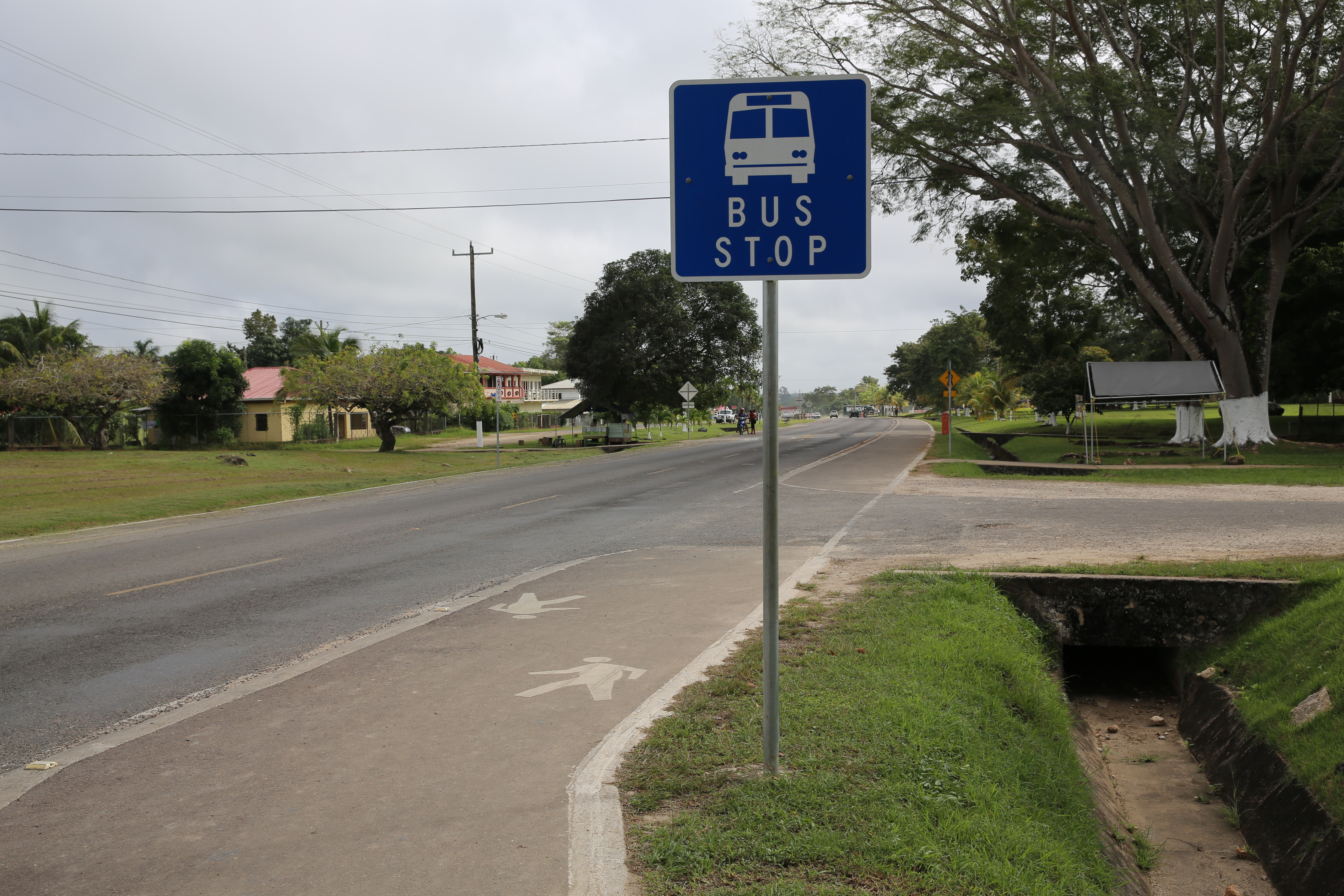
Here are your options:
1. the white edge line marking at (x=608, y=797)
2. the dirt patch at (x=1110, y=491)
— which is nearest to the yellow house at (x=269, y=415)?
the dirt patch at (x=1110, y=491)

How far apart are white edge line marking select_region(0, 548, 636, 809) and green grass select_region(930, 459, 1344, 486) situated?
15.5 metres

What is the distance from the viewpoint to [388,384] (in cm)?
3744

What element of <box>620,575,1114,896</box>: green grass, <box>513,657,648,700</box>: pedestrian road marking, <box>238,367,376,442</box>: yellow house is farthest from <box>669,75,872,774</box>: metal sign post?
<box>238,367,376,442</box>: yellow house

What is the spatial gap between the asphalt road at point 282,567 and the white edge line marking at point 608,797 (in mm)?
2946

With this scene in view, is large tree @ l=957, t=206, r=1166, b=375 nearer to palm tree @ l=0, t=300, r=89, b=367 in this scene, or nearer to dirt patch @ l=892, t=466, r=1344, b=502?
dirt patch @ l=892, t=466, r=1344, b=502

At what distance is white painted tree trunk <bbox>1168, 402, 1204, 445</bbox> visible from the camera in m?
29.3

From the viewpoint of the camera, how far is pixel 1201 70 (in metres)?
24.2

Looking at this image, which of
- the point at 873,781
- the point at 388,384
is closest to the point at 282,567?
the point at 873,781

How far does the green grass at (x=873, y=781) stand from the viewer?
3422 mm

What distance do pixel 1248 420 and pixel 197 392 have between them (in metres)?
41.3

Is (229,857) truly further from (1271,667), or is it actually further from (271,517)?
(271,517)

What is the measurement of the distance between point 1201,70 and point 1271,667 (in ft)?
72.6

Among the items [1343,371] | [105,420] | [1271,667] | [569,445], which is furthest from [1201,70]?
[105,420]

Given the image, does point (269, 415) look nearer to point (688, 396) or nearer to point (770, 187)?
point (688, 396)
